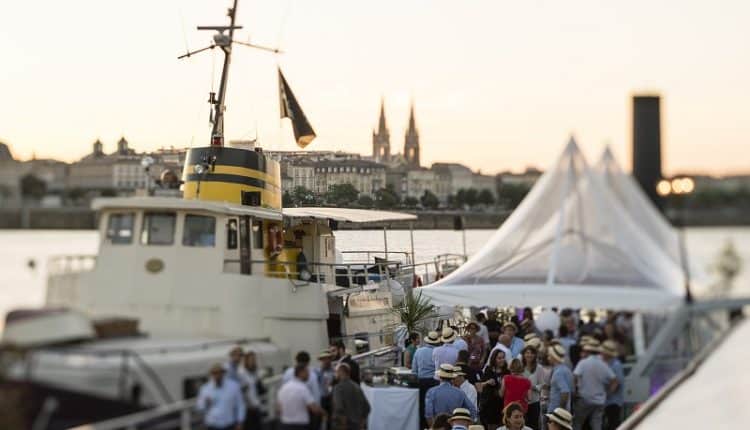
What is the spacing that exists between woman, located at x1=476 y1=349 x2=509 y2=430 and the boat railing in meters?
6.71

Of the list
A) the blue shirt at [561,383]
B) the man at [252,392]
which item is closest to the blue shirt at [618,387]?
the blue shirt at [561,383]

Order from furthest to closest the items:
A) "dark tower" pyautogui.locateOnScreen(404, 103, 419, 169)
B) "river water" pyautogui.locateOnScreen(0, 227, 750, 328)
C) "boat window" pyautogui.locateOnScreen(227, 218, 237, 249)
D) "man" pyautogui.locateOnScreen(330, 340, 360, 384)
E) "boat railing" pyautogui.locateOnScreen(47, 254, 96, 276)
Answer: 1. "dark tower" pyautogui.locateOnScreen(404, 103, 419, 169)
2. "man" pyautogui.locateOnScreen(330, 340, 360, 384)
3. "boat window" pyautogui.locateOnScreen(227, 218, 237, 249)
4. "boat railing" pyautogui.locateOnScreen(47, 254, 96, 276)
5. "river water" pyautogui.locateOnScreen(0, 227, 750, 328)

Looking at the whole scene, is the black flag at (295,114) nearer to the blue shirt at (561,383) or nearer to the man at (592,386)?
the blue shirt at (561,383)

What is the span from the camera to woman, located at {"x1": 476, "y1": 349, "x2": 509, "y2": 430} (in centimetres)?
1567

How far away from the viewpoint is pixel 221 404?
9984 millimetres

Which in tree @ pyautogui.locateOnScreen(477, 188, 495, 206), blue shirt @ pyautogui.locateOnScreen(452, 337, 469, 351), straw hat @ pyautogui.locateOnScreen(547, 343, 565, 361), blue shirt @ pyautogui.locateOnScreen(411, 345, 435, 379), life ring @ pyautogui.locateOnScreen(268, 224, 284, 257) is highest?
tree @ pyautogui.locateOnScreen(477, 188, 495, 206)

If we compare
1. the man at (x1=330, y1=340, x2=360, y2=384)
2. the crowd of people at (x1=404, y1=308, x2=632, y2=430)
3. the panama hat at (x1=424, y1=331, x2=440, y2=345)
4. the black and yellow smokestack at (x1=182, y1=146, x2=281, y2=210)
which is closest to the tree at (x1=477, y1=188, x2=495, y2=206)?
the crowd of people at (x1=404, y1=308, x2=632, y2=430)

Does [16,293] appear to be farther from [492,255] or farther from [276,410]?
[492,255]

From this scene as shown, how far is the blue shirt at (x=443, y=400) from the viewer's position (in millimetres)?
14758

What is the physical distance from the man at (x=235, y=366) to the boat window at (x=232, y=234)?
2707 mm

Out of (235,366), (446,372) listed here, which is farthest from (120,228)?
(446,372)

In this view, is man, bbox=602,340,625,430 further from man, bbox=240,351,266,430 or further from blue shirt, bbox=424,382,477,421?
man, bbox=240,351,266,430

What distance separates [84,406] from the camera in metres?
9.24

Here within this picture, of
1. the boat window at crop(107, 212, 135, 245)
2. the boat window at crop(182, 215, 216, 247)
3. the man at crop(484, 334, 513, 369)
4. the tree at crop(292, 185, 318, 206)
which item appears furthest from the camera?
the tree at crop(292, 185, 318, 206)
